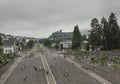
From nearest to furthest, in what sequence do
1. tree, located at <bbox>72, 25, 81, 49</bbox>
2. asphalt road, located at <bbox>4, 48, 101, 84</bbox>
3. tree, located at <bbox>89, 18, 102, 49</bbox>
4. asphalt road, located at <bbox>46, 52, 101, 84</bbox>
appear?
asphalt road, located at <bbox>46, 52, 101, 84</bbox>, asphalt road, located at <bbox>4, 48, 101, 84</bbox>, tree, located at <bbox>89, 18, 102, 49</bbox>, tree, located at <bbox>72, 25, 81, 49</bbox>

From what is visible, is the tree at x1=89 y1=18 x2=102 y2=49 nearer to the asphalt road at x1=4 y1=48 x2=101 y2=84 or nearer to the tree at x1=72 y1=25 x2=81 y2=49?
the tree at x1=72 y1=25 x2=81 y2=49

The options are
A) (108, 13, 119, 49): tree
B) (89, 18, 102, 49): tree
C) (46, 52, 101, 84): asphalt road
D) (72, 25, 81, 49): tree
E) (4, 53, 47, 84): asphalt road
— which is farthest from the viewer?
(72, 25, 81, 49): tree

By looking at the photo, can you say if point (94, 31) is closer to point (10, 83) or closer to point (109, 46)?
point (109, 46)

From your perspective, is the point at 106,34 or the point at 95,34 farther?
the point at 95,34

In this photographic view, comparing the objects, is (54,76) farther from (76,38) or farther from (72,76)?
(76,38)

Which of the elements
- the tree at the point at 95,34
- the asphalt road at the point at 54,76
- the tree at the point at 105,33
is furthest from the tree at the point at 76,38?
the asphalt road at the point at 54,76

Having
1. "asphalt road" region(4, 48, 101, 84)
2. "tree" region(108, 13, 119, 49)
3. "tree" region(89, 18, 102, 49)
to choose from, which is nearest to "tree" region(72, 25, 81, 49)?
"tree" region(89, 18, 102, 49)

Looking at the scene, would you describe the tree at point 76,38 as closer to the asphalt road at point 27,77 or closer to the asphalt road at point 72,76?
the asphalt road at point 72,76

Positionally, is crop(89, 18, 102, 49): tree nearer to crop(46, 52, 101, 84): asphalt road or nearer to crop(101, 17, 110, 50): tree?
crop(101, 17, 110, 50): tree

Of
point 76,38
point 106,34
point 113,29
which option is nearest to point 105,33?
point 106,34

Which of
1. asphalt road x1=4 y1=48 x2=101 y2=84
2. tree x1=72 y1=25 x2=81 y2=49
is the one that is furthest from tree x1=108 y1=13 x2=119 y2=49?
asphalt road x1=4 y1=48 x2=101 y2=84

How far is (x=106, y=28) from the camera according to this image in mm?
134750

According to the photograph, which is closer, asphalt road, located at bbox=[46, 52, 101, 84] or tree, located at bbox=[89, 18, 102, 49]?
asphalt road, located at bbox=[46, 52, 101, 84]

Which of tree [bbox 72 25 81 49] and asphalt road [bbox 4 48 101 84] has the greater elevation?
tree [bbox 72 25 81 49]
